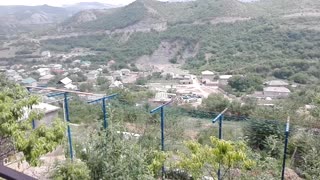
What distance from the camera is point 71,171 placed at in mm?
3219

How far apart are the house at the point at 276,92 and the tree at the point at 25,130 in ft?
75.0

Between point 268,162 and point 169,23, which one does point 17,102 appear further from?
point 169,23

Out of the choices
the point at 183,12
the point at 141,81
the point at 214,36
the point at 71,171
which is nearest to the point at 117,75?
the point at 141,81

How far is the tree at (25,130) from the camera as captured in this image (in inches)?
110

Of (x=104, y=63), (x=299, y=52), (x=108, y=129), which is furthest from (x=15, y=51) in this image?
(x=108, y=129)

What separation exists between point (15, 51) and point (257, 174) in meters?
50.3

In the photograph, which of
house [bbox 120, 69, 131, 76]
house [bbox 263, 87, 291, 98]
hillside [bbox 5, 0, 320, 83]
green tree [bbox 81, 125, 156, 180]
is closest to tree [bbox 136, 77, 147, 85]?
house [bbox 120, 69, 131, 76]

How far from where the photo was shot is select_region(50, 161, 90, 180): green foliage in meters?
3.18

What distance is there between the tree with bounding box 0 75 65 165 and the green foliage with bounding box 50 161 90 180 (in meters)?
0.30

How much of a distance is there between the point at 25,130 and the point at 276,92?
24424mm

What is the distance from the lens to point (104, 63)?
4728cm

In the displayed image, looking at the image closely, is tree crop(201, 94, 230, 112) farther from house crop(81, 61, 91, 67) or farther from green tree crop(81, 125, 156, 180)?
house crop(81, 61, 91, 67)

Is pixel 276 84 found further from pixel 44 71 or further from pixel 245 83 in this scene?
pixel 44 71

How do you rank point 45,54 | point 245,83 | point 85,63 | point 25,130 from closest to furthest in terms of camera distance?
point 25,130 → point 245,83 → point 85,63 → point 45,54
